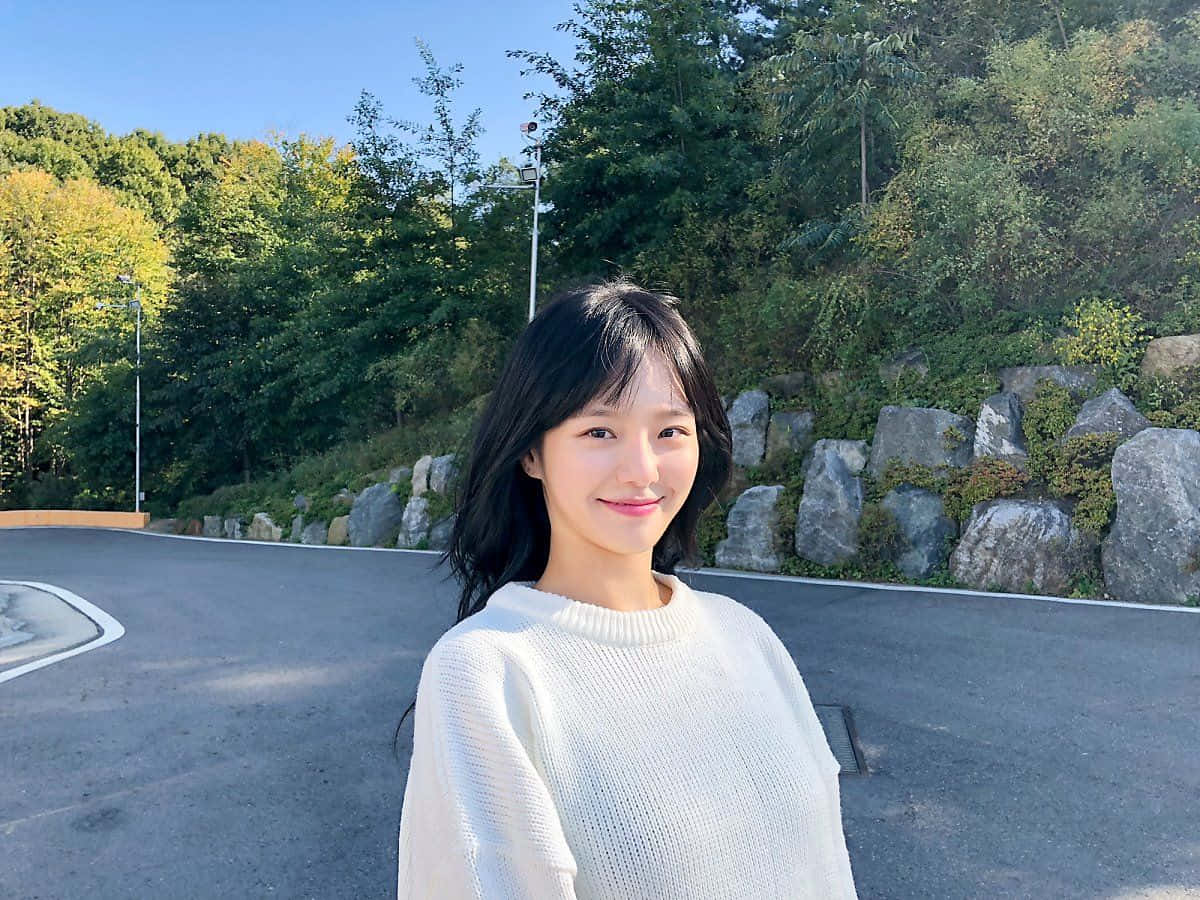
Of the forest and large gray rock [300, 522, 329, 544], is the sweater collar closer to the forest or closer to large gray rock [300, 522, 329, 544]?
the forest

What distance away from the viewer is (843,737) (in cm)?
486

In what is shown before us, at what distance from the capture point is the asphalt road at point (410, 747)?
3.50m

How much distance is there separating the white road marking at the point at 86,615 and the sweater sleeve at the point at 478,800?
20.8 ft

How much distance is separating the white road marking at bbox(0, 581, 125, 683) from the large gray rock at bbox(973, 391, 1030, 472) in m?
8.87

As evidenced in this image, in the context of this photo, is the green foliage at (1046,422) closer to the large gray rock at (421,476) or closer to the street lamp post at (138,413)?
the large gray rock at (421,476)

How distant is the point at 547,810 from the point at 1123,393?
34.7 feet

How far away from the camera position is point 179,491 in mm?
28453

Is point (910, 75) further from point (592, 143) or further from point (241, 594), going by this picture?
point (241, 594)

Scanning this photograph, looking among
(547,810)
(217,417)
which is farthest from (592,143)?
(547,810)

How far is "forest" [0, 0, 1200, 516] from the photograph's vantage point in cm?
1127

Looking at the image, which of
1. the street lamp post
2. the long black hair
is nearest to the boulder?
the street lamp post

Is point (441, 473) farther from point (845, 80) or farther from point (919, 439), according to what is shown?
point (845, 80)

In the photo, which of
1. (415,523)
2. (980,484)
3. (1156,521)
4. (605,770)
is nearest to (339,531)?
(415,523)

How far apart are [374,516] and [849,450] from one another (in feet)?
30.6
